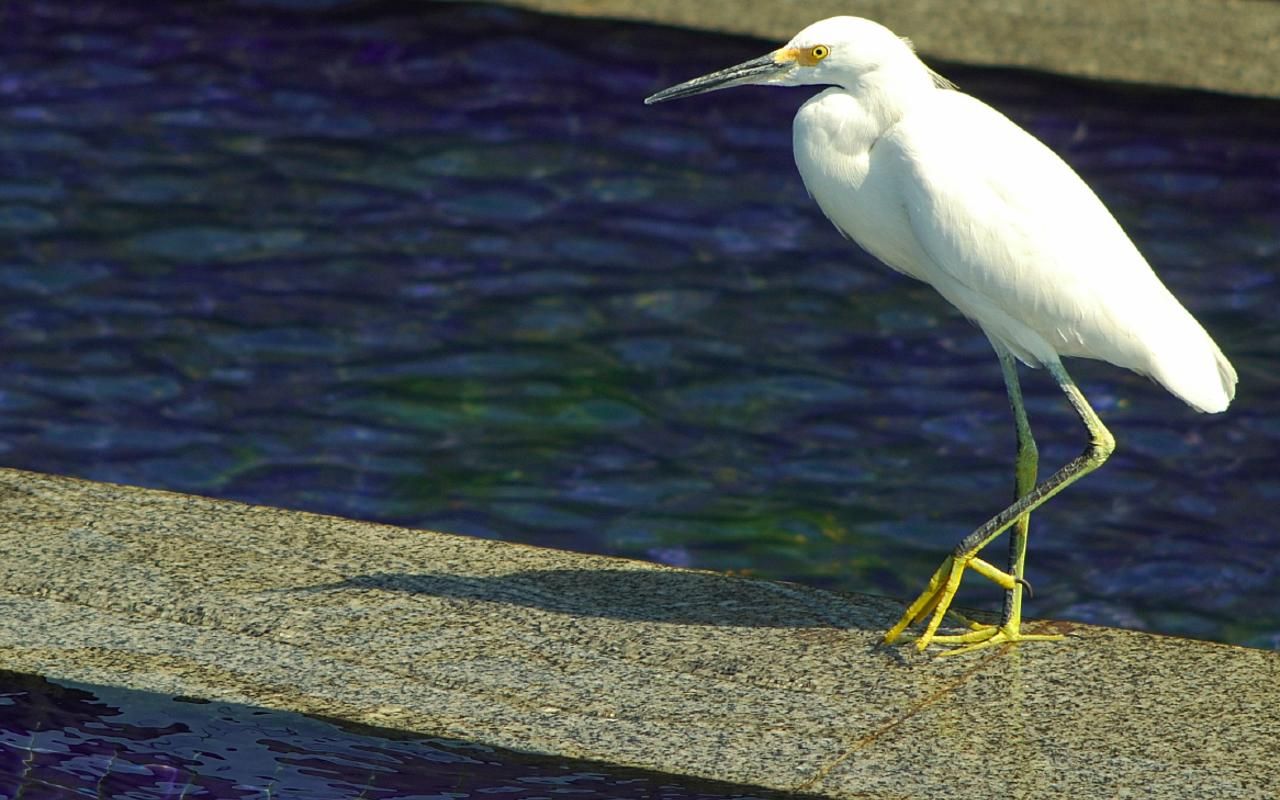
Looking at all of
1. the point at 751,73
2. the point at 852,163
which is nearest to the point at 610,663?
the point at 852,163

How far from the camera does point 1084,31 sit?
397 inches

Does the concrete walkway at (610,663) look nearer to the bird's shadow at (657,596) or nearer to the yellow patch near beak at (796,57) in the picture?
the bird's shadow at (657,596)

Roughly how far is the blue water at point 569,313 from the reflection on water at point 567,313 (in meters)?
0.02

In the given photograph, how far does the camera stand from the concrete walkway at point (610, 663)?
4.06m

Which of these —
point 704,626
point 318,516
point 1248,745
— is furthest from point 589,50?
point 1248,745

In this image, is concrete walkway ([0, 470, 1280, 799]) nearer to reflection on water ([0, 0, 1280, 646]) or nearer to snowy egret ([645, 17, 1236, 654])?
snowy egret ([645, 17, 1236, 654])

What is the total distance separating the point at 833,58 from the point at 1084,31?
5776mm

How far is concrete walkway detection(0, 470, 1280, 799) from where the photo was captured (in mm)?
4062

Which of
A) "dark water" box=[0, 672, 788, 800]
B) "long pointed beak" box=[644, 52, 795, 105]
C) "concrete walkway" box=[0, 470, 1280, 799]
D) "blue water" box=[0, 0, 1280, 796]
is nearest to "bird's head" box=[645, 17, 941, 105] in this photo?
"long pointed beak" box=[644, 52, 795, 105]

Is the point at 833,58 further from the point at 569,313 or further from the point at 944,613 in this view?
the point at 569,313

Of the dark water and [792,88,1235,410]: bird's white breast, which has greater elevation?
[792,88,1235,410]: bird's white breast

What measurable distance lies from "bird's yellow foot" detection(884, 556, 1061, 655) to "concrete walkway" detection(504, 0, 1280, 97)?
5.91 metres

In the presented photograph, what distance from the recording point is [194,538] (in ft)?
16.7

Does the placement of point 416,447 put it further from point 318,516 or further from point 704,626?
point 704,626
